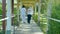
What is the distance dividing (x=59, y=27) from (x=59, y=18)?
281 millimetres

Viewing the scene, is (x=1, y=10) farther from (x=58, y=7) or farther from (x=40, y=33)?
(x=40, y=33)

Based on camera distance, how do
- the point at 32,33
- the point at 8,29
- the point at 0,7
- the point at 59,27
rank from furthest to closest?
1. the point at 32,33
2. the point at 8,29
3. the point at 0,7
4. the point at 59,27

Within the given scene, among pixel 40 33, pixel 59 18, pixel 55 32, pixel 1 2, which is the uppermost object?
pixel 1 2

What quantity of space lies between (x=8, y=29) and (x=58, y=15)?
2.06 metres

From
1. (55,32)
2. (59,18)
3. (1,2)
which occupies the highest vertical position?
(1,2)

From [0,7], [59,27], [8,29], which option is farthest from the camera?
[8,29]

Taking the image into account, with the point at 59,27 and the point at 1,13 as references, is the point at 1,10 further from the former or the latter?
the point at 59,27

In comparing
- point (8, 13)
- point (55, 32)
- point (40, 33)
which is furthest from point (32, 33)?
point (55, 32)

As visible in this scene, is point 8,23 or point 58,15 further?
point 8,23

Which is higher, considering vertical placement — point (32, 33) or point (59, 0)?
point (59, 0)

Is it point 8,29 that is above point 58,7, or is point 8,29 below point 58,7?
below

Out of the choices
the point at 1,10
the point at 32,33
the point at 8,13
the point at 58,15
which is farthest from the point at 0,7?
the point at 32,33

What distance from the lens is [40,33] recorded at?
12938 millimetres

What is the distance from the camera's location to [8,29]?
742 centimetres
